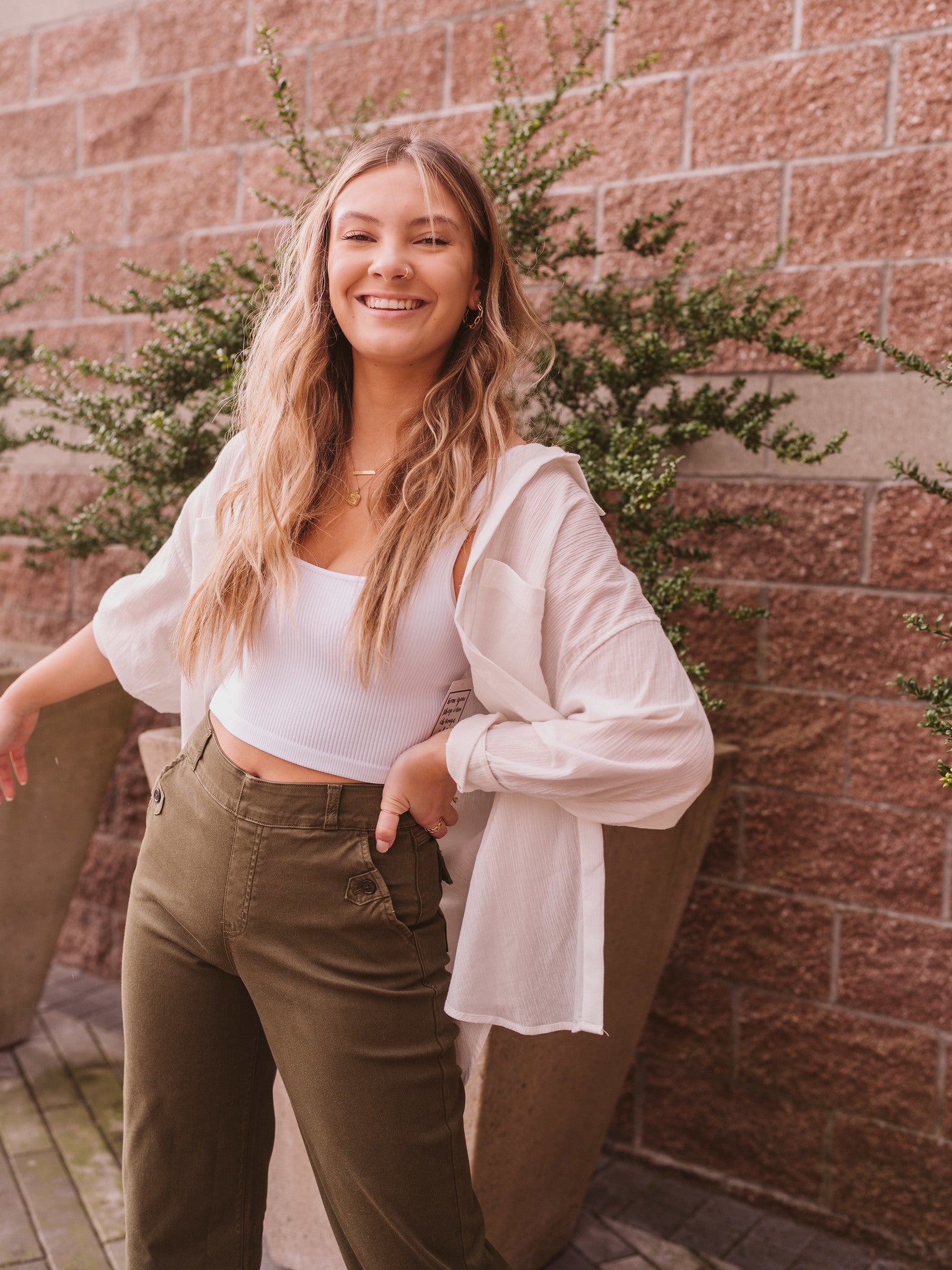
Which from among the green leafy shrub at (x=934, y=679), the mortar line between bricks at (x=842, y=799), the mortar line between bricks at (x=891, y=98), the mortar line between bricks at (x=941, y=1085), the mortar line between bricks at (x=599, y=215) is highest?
the mortar line between bricks at (x=891, y=98)

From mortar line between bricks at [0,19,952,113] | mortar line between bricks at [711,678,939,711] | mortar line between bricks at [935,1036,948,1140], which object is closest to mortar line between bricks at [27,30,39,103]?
mortar line between bricks at [0,19,952,113]

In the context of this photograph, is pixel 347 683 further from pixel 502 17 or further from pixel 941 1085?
pixel 502 17

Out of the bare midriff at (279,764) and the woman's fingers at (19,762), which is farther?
the woman's fingers at (19,762)

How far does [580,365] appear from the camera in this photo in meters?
2.35

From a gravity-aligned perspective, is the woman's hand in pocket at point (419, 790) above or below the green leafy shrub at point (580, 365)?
below

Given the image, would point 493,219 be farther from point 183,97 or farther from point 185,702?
point 183,97

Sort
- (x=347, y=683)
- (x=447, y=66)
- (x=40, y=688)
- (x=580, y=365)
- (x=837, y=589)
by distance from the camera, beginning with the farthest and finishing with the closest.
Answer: (x=447, y=66), (x=837, y=589), (x=580, y=365), (x=40, y=688), (x=347, y=683)

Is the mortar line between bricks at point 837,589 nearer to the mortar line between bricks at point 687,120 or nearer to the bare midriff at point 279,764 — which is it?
the mortar line between bricks at point 687,120

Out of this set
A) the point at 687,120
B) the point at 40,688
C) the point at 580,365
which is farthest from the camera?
the point at 687,120

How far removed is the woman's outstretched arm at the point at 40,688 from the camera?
1.77m

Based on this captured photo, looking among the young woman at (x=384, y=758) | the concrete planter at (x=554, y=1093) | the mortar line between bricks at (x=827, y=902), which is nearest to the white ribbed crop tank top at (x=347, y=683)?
the young woman at (x=384, y=758)

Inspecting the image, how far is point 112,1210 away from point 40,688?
1334 millimetres

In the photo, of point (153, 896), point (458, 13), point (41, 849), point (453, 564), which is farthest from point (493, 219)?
point (41, 849)

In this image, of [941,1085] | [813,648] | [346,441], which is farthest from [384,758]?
[941,1085]
